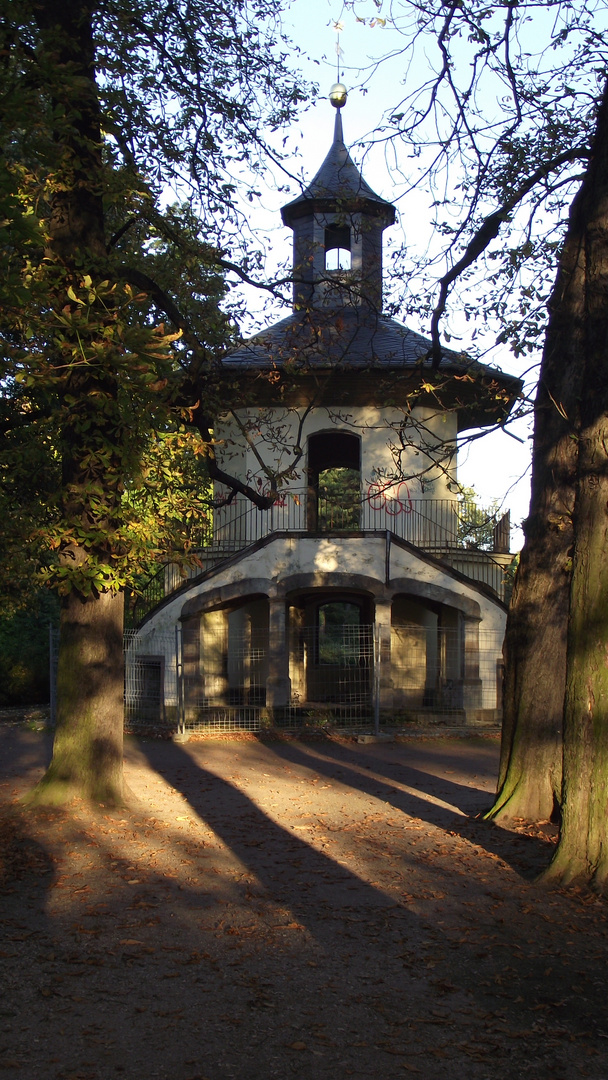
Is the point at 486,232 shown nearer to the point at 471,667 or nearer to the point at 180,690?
the point at 180,690

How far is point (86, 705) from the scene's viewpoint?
10.1 meters

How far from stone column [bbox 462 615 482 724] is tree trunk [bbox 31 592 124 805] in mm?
12363

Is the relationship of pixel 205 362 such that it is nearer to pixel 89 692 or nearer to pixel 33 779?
pixel 89 692

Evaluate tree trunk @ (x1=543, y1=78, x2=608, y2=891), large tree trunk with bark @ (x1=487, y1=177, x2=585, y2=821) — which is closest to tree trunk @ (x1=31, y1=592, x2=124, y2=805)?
large tree trunk with bark @ (x1=487, y1=177, x2=585, y2=821)

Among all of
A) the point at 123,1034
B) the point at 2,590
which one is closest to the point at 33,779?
the point at 2,590

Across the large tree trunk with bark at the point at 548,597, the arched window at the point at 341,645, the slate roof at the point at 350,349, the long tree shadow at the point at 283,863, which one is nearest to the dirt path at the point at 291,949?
the long tree shadow at the point at 283,863

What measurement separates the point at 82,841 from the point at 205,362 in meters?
5.60

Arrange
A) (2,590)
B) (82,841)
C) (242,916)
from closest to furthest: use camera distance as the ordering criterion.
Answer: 1. (242,916)
2. (82,841)
3. (2,590)

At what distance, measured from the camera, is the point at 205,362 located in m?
11.8

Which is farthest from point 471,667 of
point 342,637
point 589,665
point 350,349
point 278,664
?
point 589,665

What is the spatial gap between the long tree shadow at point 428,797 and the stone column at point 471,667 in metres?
4.00

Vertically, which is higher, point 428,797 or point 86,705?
point 86,705

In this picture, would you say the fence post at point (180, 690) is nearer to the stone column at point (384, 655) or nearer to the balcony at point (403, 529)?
the balcony at point (403, 529)

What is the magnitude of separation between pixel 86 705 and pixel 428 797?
463 centimetres
